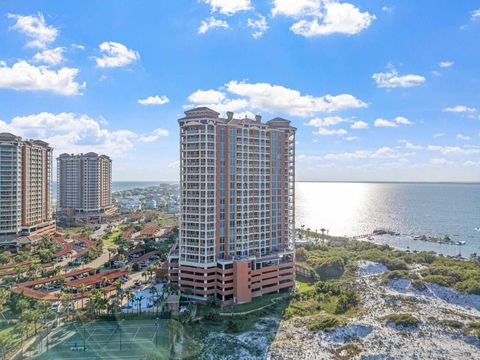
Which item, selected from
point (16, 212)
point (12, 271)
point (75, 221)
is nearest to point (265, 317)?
point (12, 271)

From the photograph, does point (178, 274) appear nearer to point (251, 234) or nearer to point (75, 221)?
point (251, 234)

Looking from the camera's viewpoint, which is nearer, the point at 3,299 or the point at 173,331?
the point at 173,331

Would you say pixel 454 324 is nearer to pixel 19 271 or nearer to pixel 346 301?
pixel 346 301

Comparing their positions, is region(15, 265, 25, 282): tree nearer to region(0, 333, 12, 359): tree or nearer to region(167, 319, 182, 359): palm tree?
region(0, 333, 12, 359): tree

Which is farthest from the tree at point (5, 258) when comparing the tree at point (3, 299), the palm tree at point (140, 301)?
the palm tree at point (140, 301)

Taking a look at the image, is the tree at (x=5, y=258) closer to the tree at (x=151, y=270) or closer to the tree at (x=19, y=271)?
the tree at (x=19, y=271)

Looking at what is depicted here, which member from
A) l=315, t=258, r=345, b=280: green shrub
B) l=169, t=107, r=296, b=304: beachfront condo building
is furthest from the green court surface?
l=315, t=258, r=345, b=280: green shrub

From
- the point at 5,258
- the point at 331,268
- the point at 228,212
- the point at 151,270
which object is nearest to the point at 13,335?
the point at 151,270
